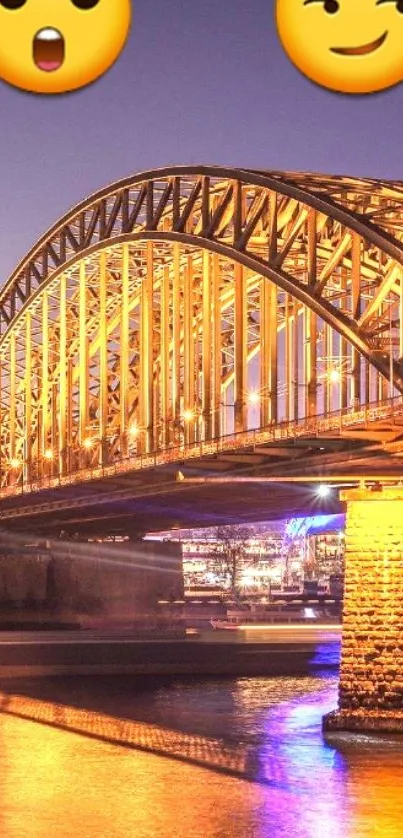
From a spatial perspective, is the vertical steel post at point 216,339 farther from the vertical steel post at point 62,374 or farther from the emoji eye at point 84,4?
the emoji eye at point 84,4

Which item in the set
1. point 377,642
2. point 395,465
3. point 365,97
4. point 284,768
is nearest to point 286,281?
point 395,465

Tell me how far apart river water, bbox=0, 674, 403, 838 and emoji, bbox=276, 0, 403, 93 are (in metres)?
18.0

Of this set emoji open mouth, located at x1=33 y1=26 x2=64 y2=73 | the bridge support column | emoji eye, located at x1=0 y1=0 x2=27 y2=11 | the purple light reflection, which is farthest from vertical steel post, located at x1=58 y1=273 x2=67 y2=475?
emoji eye, located at x1=0 y1=0 x2=27 y2=11

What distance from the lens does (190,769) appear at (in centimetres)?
3416

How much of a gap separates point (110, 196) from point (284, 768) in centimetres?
3976

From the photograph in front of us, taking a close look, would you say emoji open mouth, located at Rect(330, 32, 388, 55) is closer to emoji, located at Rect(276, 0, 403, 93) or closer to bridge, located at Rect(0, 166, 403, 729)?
emoji, located at Rect(276, 0, 403, 93)

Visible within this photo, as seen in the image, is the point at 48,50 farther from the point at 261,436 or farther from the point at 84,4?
the point at 261,436

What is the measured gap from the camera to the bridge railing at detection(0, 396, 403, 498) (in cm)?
3728

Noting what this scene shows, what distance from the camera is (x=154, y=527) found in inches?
3078

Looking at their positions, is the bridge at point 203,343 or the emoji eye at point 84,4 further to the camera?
the bridge at point 203,343

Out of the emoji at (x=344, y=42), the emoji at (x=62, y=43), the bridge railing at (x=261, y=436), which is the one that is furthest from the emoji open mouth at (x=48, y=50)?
the bridge railing at (x=261, y=436)

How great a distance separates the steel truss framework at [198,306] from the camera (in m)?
45.5

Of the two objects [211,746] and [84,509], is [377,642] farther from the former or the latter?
[84,509]

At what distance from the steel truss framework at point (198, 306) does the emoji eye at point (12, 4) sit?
32.5 metres
